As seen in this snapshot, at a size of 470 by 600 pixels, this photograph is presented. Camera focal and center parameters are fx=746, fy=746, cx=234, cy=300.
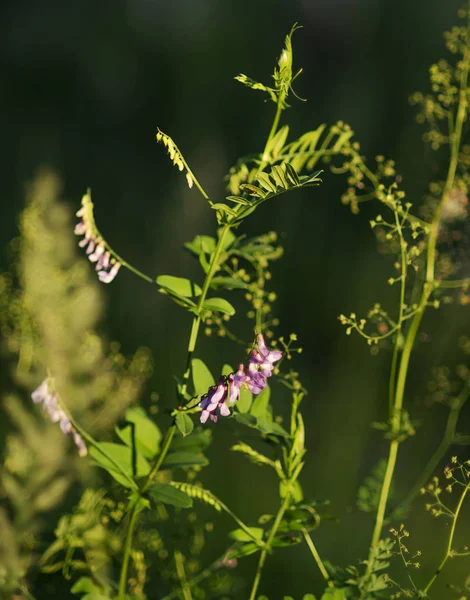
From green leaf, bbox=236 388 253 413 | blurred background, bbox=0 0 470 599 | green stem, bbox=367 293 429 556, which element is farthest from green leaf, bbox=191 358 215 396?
blurred background, bbox=0 0 470 599

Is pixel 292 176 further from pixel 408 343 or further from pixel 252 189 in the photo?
pixel 408 343

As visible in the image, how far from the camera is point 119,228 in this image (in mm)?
1497

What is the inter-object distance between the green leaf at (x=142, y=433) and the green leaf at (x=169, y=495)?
0.05 metres

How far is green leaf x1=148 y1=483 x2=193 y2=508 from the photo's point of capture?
Result: 476 mm

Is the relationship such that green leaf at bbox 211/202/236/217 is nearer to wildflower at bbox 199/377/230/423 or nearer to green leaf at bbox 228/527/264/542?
wildflower at bbox 199/377/230/423

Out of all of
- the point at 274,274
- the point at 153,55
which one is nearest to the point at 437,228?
the point at 274,274

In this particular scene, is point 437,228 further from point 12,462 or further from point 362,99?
point 362,99

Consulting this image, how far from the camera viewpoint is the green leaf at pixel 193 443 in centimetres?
55

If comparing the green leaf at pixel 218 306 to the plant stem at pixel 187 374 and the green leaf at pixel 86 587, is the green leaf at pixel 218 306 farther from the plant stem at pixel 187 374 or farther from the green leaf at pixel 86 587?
the green leaf at pixel 86 587

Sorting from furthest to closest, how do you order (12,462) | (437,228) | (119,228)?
(119,228), (12,462), (437,228)

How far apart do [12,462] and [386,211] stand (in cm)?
72

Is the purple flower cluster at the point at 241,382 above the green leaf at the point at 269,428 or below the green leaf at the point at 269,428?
above

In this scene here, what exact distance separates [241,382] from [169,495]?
0.12 metres

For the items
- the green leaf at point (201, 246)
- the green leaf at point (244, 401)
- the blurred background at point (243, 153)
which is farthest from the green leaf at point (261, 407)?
the blurred background at point (243, 153)
